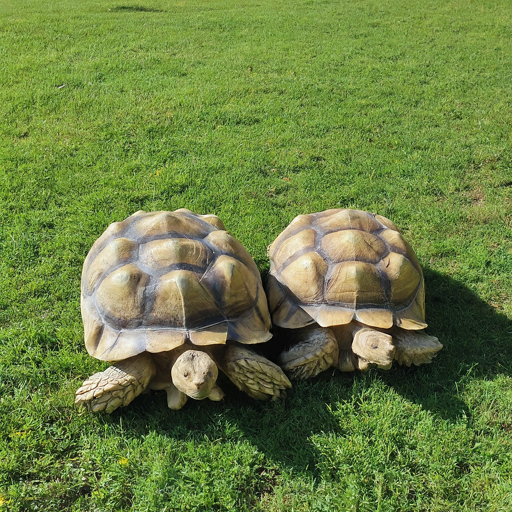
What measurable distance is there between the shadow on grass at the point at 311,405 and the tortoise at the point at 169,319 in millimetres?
106

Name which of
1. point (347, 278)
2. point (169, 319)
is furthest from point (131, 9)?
point (169, 319)

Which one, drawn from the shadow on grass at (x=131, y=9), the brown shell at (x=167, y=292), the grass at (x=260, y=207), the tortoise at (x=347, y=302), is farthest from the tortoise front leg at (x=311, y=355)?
the shadow on grass at (x=131, y=9)

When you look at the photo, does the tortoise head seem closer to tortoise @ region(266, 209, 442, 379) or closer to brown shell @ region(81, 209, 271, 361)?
brown shell @ region(81, 209, 271, 361)

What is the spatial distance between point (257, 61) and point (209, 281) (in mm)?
6734

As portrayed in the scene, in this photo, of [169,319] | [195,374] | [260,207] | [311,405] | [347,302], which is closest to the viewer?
[195,374]

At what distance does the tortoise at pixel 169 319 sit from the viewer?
103 inches

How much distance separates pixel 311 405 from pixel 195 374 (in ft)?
2.75

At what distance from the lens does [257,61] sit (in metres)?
8.47

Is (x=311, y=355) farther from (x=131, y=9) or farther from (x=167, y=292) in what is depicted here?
(x=131, y=9)

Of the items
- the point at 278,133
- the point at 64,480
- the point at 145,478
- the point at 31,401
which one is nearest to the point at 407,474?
the point at 145,478

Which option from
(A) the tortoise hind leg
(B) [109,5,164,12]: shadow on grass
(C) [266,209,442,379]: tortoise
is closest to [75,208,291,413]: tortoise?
A: (A) the tortoise hind leg

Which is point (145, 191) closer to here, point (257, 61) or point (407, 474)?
point (407, 474)

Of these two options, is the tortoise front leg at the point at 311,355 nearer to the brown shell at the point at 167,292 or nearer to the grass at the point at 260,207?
the grass at the point at 260,207

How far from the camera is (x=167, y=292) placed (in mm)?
2645
